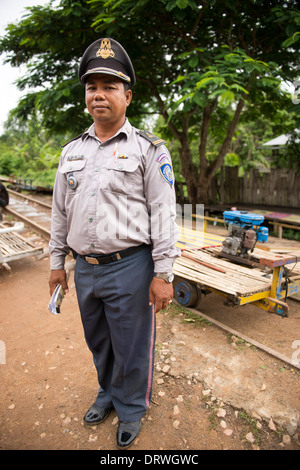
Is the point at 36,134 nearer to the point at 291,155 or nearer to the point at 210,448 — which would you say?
the point at 291,155

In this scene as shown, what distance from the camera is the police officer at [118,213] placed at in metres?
1.85

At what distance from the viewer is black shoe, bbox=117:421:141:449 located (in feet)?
6.74

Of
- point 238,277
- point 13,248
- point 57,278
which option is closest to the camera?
point 57,278

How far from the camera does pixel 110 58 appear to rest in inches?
73.5

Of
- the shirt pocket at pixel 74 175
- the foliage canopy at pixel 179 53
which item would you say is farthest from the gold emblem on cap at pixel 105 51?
the foliage canopy at pixel 179 53

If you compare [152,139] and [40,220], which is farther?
[40,220]

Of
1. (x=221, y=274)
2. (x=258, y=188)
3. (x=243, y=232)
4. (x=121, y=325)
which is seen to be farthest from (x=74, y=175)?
(x=258, y=188)

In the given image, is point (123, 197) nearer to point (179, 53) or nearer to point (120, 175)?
point (120, 175)

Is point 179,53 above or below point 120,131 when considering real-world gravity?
above

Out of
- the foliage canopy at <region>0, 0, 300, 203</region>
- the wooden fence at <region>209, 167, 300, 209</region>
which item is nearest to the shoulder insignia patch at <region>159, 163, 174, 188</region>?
the foliage canopy at <region>0, 0, 300, 203</region>

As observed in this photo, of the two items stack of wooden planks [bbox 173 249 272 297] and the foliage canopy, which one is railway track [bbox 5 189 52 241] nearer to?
the foliage canopy

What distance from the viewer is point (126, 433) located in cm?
210

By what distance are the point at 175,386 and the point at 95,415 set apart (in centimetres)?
72


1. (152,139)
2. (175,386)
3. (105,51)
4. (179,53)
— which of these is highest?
(179,53)
